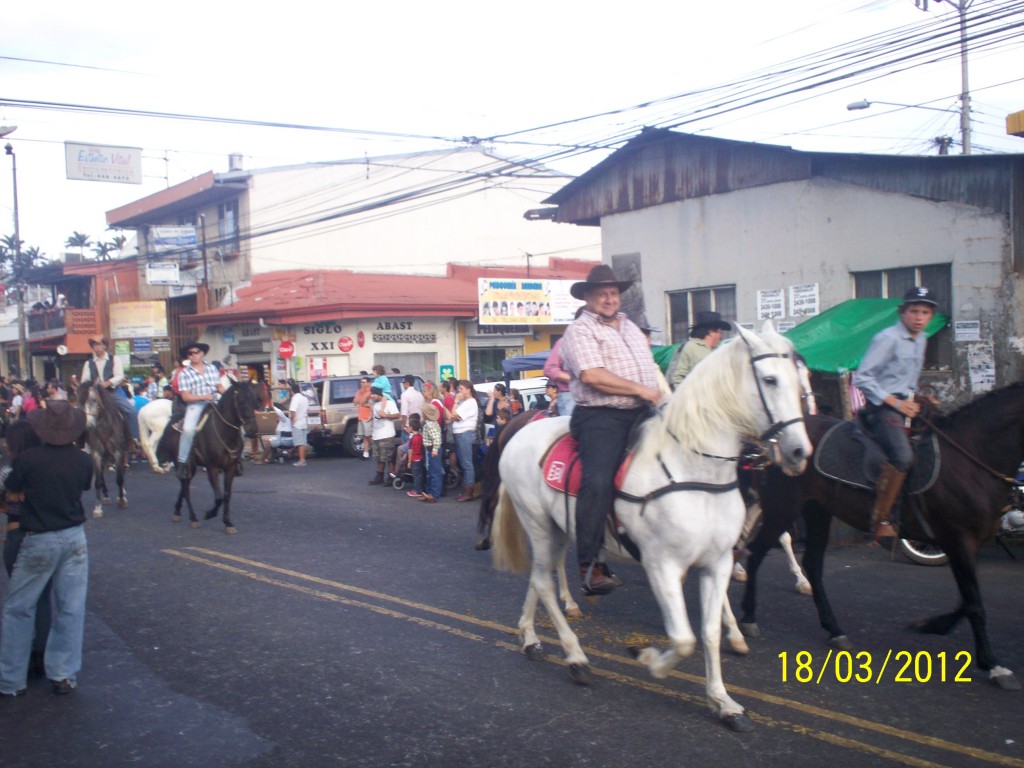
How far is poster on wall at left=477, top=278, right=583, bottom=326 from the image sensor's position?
27.5 meters

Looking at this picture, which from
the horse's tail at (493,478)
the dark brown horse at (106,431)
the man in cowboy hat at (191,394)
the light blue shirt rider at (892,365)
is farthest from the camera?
the dark brown horse at (106,431)

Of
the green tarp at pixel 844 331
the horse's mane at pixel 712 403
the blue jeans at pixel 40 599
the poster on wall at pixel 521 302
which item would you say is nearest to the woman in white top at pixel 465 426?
the green tarp at pixel 844 331

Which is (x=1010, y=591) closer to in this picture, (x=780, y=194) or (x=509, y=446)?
(x=509, y=446)

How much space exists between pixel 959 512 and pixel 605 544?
2.34m

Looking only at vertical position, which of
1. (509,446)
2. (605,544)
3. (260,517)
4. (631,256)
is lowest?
(260,517)

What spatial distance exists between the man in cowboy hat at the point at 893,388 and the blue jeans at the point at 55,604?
5.34 meters

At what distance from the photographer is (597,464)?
5375 mm

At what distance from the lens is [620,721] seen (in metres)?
5.07

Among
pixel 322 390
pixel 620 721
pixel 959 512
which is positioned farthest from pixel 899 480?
pixel 322 390

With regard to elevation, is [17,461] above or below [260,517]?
above

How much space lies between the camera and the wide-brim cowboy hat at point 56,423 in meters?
5.80

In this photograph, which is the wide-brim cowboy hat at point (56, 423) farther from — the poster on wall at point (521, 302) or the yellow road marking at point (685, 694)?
the poster on wall at point (521, 302)

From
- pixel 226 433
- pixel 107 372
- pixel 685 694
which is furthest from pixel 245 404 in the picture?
pixel 685 694

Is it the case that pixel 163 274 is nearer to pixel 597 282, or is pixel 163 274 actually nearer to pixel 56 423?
pixel 56 423
